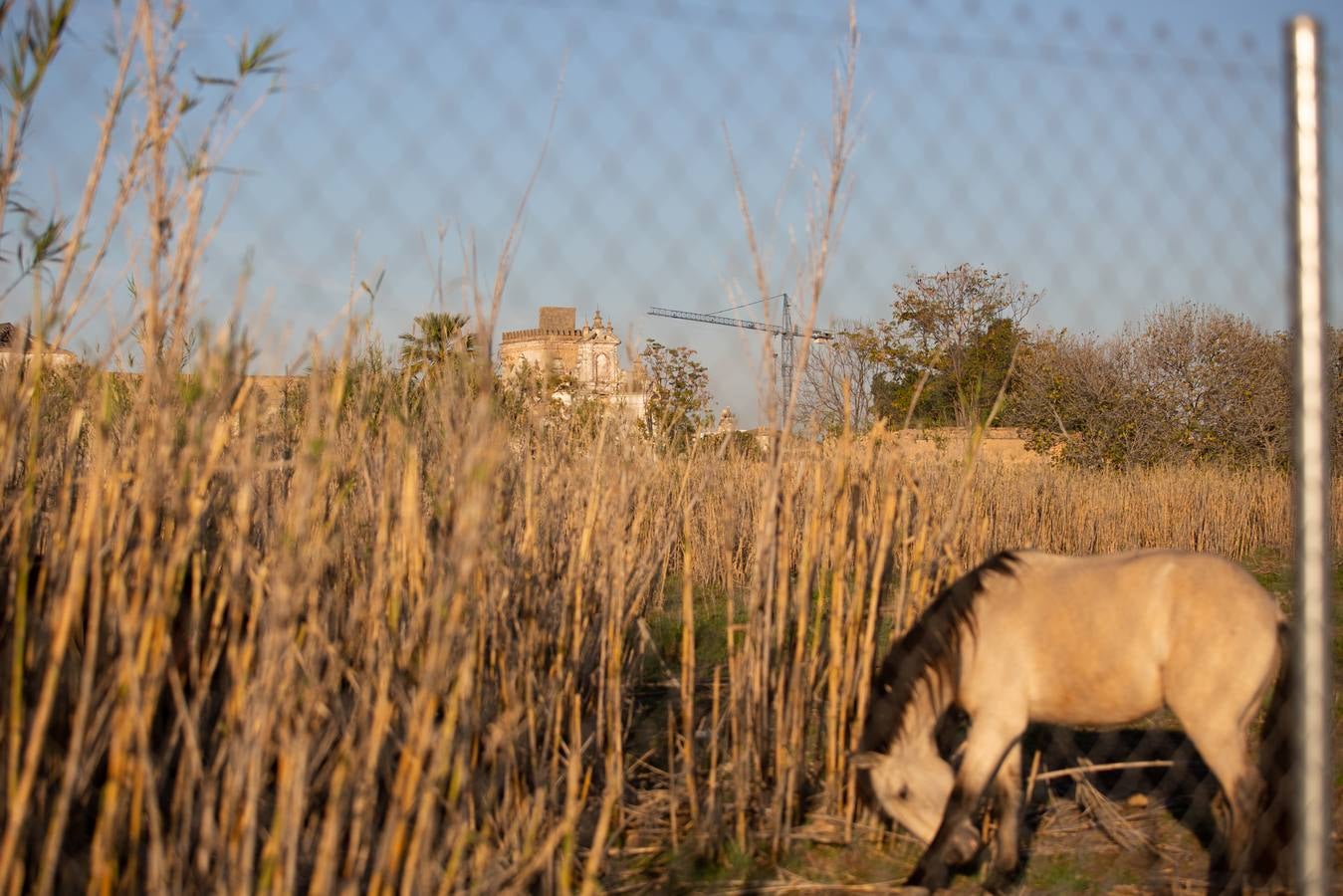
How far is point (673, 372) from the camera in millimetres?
13156

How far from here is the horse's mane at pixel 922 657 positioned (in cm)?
303

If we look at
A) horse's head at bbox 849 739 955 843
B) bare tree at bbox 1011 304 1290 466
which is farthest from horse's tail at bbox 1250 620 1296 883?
bare tree at bbox 1011 304 1290 466

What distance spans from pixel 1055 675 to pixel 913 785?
0.49m

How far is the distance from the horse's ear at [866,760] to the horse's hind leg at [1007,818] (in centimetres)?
37

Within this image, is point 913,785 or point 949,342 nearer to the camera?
point 913,785

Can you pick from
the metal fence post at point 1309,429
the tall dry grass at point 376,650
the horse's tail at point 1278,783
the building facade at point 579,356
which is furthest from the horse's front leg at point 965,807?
the building facade at point 579,356

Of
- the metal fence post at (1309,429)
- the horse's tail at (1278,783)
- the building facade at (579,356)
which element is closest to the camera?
the metal fence post at (1309,429)

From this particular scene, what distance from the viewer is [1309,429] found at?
5.51 ft

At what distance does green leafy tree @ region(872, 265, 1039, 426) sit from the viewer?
590 cm

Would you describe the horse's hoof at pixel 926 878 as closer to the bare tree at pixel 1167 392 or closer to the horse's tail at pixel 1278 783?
the horse's tail at pixel 1278 783

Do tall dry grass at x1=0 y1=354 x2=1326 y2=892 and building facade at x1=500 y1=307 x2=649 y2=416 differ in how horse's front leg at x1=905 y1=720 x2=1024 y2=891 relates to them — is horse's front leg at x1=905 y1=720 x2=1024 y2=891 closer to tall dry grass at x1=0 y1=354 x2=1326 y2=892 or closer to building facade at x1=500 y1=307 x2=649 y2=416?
tall dry grass at x1=0 y1=354 x2=1326 y2=892

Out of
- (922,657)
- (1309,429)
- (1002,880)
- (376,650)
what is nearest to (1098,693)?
(922,657)

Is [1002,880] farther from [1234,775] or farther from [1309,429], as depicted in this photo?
[1309,429]

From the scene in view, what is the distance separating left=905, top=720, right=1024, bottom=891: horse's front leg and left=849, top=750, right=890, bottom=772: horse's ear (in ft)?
0.67
